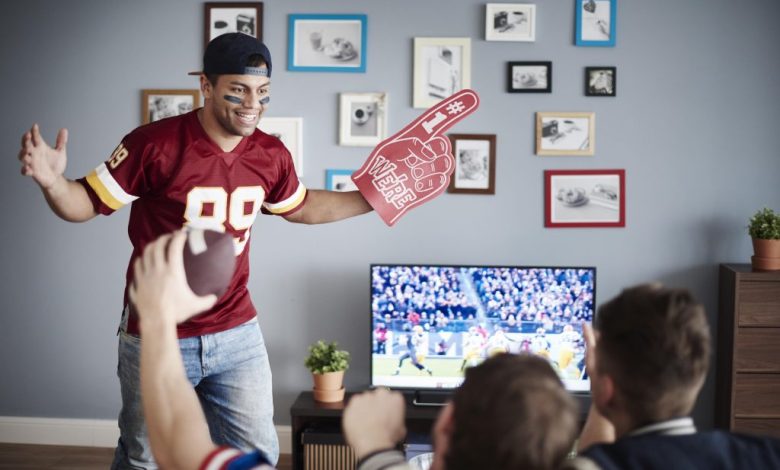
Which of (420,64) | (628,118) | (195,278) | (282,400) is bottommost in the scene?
(282,400)

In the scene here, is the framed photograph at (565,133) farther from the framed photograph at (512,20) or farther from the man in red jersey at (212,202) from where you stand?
the man in red jersey at (212,202)

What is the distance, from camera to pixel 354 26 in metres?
3.61

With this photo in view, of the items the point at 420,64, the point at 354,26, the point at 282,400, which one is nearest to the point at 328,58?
the point at 354,26

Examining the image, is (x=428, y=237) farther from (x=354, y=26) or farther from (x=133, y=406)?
(x=133, y=406)

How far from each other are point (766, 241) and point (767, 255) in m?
0.06

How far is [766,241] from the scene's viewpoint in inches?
131

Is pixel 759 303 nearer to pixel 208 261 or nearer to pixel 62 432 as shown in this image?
pixel 208 261

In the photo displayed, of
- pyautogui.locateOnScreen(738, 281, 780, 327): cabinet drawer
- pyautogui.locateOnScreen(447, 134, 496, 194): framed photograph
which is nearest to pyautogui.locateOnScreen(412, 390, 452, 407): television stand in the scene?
pyautogui.locateOnScreen(447, 134, 496, 194): framed photograph

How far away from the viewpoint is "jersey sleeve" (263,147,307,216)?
95.1 inches

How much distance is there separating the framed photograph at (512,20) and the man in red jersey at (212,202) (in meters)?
1.60

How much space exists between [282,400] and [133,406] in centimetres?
168

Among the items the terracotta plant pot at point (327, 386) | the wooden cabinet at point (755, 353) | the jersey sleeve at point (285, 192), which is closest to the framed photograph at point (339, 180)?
the terracotta plant pot at point (327, 386)

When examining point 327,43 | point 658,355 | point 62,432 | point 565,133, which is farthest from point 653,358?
point 62,432

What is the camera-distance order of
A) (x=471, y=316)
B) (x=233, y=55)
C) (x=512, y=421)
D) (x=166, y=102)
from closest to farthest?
(x=512, y=421), (x=233, y=55), (x=471, y=316), (x=166, y=102)
